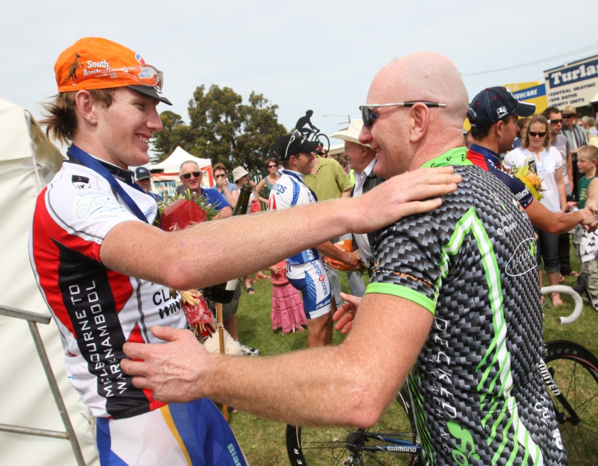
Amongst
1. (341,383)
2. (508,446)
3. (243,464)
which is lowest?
(243,464)

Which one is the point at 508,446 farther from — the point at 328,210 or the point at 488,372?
the point at 328,210

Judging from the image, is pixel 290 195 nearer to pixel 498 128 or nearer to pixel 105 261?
pixel 498 128

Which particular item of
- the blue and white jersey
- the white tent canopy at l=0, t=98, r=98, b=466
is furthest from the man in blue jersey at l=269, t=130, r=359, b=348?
the white tent canopy at l=0, t=98, r=98, b=466

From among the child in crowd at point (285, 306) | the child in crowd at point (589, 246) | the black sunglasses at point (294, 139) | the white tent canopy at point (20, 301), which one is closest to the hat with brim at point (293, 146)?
the black sunglasses at point (294, 139)

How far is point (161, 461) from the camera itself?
172 cm

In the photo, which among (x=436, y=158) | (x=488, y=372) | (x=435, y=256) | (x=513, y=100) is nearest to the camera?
(x=435, y=256)

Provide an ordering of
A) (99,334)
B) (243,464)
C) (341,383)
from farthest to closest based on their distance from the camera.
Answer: (243,464)
(99,334)
(341,383)

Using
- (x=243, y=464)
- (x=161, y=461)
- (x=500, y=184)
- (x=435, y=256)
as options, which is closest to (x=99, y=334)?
(x=161, y=461)

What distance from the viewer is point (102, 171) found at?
172 centimetres

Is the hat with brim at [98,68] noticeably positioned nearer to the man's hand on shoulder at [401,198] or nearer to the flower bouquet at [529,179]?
the man's hand on shoulder at [401,198]

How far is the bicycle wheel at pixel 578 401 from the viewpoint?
3066mm

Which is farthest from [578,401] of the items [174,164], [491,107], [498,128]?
[174,164]

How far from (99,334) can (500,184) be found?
5.37ft

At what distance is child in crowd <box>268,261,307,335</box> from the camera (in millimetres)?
6391
